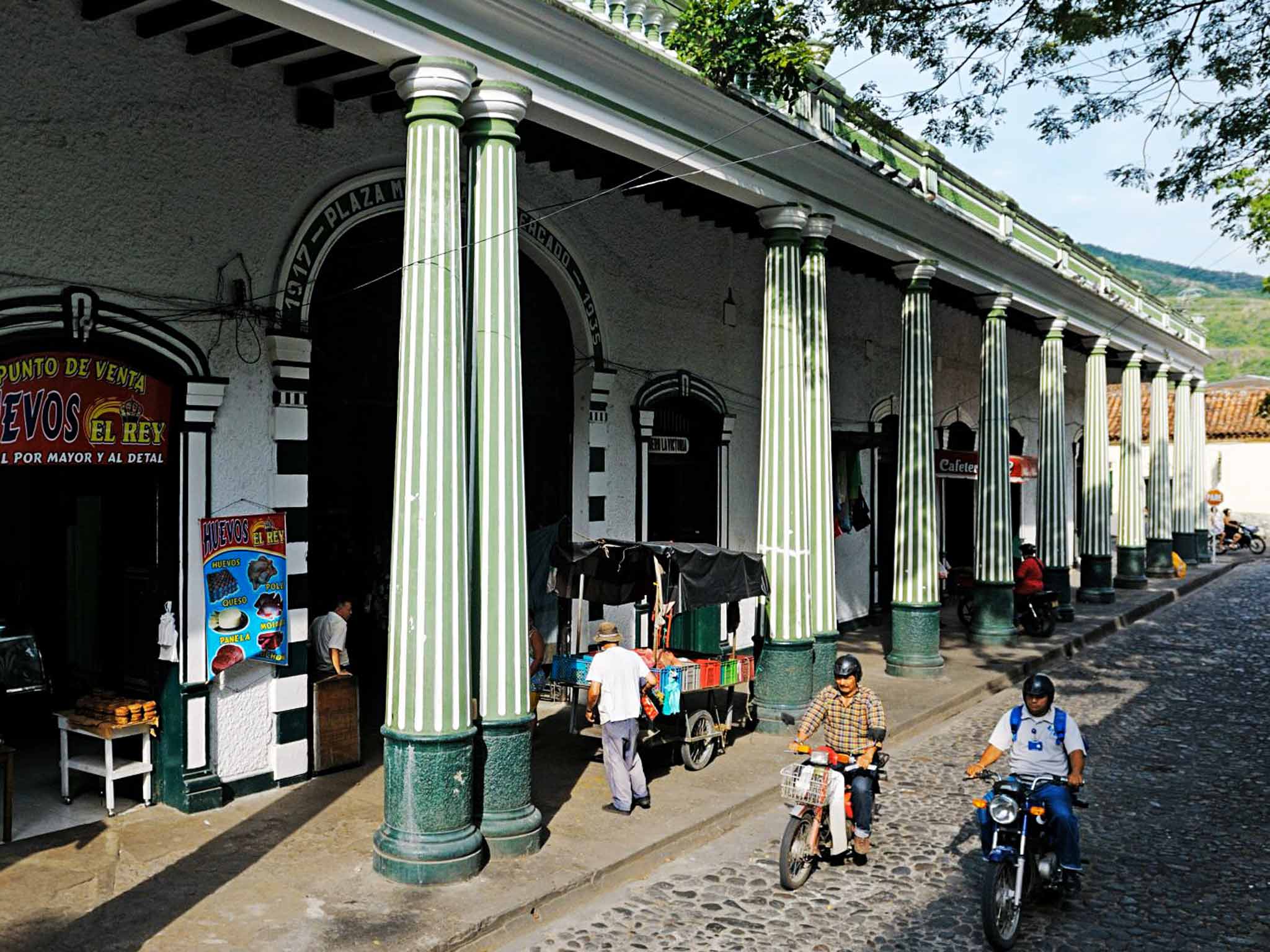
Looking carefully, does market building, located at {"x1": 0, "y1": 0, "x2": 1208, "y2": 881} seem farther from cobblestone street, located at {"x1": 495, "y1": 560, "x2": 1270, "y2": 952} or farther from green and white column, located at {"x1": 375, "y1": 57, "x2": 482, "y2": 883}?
cobblestone street, located at {"x1": 495, "y1": 560, "x2": 1270, "y2": 952}

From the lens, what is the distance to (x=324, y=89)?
968 centimetres

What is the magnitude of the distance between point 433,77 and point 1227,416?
143ft

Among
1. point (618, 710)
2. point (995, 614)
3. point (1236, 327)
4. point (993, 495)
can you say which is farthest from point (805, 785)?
point (1236, 327)

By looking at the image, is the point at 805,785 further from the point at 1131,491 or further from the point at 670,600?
the point at 1131,491

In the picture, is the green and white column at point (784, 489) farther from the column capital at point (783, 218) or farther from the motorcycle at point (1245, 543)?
the motorcycle at point (1245, 543)

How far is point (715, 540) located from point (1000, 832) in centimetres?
873

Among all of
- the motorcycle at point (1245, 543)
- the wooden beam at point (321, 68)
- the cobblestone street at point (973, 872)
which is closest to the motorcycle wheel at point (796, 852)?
the cobblestone street at point (973, 872)

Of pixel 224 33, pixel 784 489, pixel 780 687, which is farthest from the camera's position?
pixel 784 489

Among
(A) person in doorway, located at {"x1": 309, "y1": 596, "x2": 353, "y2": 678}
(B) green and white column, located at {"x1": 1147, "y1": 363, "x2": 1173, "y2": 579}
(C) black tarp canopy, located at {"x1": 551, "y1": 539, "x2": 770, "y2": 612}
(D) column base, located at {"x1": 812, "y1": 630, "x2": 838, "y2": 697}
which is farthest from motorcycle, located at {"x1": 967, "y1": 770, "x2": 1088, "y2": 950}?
(B) green and white column, located at {"x1": 1147, "y1": 363, "x2": 1173, "y2": 579}

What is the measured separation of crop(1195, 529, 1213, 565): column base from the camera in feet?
107

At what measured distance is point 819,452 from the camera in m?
12.8

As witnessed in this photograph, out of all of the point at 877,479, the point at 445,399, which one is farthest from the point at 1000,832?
the point at 877,479

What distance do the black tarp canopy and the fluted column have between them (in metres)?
25.1

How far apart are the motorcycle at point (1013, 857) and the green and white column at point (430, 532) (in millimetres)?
3291
